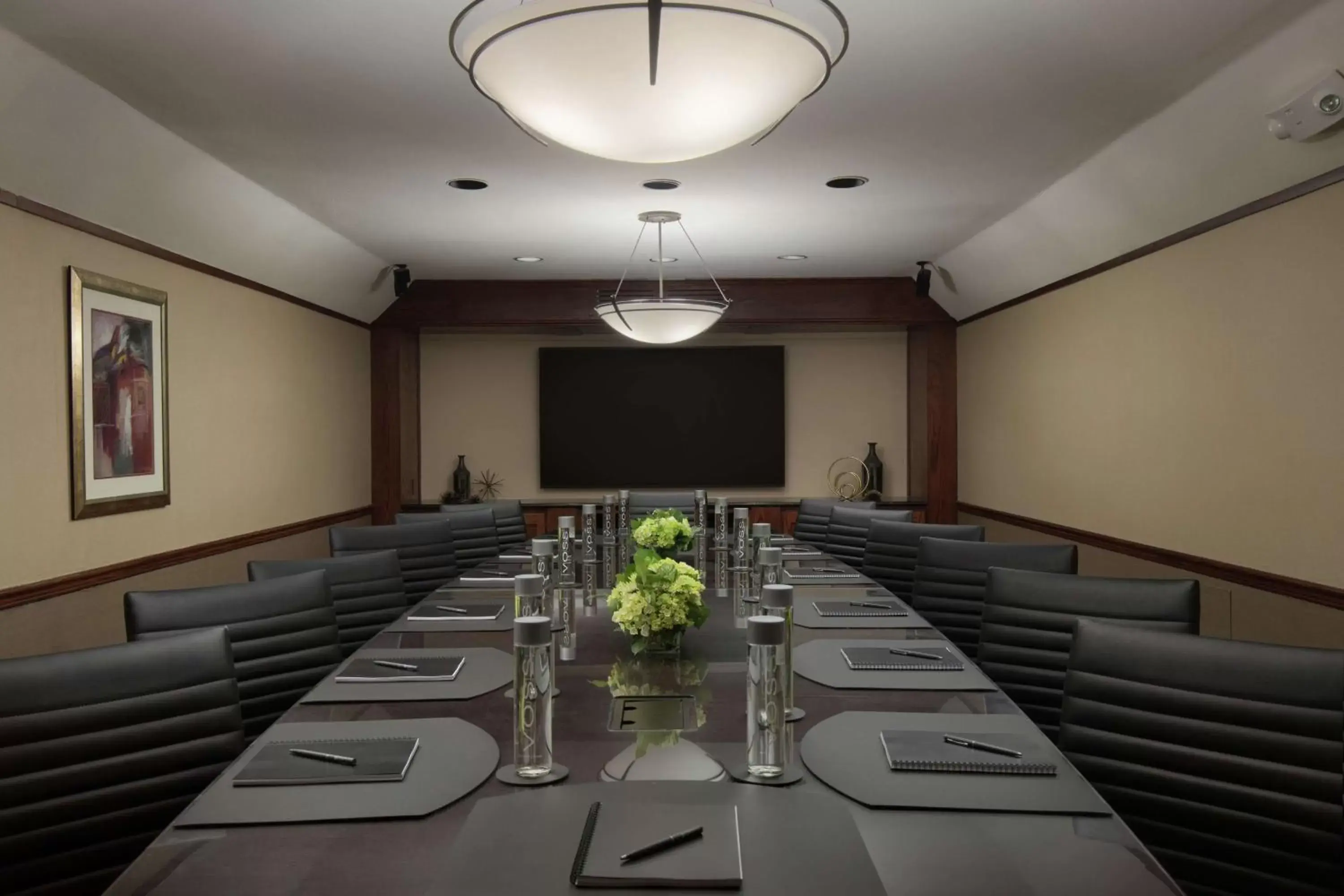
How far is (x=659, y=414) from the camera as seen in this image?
704cm

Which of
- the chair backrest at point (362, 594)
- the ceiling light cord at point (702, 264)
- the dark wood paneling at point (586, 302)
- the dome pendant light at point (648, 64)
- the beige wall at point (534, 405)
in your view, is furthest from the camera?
the beige wall at point (534, 405)

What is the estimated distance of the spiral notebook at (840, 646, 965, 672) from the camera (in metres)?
1.93

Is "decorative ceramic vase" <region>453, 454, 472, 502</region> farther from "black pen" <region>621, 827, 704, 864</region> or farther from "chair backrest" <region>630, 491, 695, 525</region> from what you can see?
"black pen" <region>621, 827, 704, 864</region>

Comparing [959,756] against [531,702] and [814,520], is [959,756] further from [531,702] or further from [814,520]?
[814,520]

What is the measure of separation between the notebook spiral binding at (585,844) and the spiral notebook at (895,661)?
2.88 ft

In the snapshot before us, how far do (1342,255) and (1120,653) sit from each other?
1.96m

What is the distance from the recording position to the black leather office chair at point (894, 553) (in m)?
3.57

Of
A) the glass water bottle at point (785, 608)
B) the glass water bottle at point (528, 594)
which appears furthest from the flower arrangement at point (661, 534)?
the glass water bottle at point (785, 608)

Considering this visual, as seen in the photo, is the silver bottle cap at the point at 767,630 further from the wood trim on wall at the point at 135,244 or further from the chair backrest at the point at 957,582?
the wood trim on wall at the point at 135,244

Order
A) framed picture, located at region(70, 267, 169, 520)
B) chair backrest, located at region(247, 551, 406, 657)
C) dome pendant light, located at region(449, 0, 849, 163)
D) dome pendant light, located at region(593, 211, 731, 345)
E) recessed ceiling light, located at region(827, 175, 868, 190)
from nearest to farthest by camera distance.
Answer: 1. dome pendant light, located at region(449, 0, 849, 163)
2. chair backrest, located at region(247, 551, 406, 657)
3. framed picture, located at region(70, 267, 169, 520)
4. recessed ceiling light, located at region(827, 175, 868, 190)
5. dome pendant light, located at region(593, 211, 731, 345)

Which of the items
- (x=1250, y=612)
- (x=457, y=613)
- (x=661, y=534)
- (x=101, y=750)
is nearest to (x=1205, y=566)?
(x=1250, y=612)

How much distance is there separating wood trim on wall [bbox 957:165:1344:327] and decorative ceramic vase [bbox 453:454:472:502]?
385cm

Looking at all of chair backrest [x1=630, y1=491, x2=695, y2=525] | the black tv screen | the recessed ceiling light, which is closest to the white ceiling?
→ the recessed ceiling light

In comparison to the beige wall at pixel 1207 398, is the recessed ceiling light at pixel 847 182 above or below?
above
